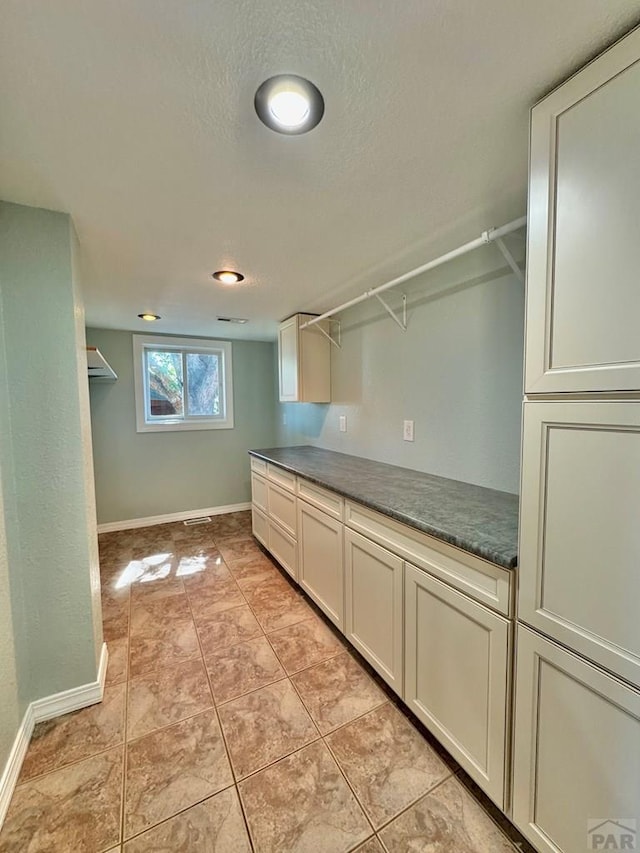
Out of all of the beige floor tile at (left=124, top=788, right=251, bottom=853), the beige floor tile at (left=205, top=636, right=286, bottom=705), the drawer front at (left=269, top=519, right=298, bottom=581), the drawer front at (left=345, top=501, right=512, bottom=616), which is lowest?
the beige floor tile at (left=205, top=636, right=286, bottom=705)

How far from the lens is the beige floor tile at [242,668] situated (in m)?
1.65

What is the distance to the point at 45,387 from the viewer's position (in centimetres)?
141

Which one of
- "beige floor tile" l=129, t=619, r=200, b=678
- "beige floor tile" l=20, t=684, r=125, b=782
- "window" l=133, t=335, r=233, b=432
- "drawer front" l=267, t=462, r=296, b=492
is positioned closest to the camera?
"beige floor tile" l=20, t=684, r=125, b=782

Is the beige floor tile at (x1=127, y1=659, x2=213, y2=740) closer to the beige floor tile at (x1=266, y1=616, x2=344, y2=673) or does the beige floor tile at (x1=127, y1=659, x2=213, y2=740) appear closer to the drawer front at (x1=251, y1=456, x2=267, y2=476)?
the beige floor tile at (x1=266, y1=616, x2=344, y2=673)

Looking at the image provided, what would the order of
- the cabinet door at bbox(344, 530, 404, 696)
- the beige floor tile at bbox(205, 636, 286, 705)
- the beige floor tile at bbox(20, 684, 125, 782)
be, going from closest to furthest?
the beige floor tile at bbox(20, 684, 125, 782), the cabinet door at bbox(344, 530, 404, 696), the beige floor tile at bbox(205, 636, 286, 705)

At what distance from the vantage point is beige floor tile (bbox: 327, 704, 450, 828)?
1.17m

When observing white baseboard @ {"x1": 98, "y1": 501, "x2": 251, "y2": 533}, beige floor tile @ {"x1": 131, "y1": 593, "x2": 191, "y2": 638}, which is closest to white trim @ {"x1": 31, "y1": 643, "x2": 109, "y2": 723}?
beige floor tile @ {"x1": 131, "y1": 593, "x2": 191, "y2": 638}

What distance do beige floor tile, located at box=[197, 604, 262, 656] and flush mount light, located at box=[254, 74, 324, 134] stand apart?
239cm

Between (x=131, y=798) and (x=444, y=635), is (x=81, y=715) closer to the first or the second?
(x=131, y=798)

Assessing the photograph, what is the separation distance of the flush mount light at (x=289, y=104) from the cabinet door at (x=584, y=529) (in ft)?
3.35

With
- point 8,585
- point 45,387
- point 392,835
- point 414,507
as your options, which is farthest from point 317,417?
point 392,835

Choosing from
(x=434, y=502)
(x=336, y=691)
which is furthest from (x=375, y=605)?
(x=434, y=502)

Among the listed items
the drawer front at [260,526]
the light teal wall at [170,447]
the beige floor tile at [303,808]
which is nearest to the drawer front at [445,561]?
the beige floor tile at [303,808]

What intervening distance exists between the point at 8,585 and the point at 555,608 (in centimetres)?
185
